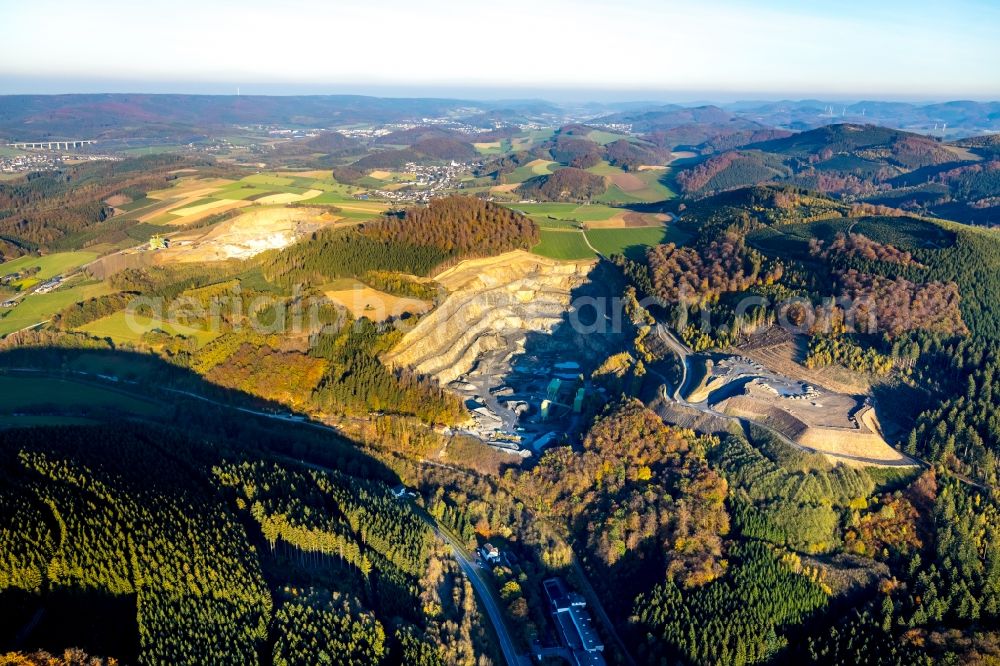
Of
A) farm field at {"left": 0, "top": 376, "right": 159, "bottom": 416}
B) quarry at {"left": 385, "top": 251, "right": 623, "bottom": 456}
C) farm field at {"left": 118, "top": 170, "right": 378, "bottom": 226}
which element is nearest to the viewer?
farm field at {"left": 0, "top": 376, "right": 159, "bottom": 416}

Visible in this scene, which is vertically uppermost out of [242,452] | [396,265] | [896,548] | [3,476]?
[396,265]

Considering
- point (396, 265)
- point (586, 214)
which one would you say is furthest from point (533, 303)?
point (586, 214)

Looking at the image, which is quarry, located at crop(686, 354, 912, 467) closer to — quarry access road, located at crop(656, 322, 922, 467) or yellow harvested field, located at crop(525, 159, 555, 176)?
quarry access road, located at crop(656, 322, 922, 467)

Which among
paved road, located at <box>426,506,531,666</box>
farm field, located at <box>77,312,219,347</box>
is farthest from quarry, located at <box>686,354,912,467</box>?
farm field, located at <box>77,312,219,347</box>

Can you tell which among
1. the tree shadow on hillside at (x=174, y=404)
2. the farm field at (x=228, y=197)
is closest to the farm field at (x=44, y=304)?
the tree shadow on hillside at (x=174, y=404)

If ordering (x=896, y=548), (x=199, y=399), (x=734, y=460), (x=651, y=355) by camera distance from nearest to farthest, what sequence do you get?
(x=896, y=548) → (x=734, y=460) → (x=199, y=399) → (x=651, y=355)

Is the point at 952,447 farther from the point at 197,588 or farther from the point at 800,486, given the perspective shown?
the point at 197,588

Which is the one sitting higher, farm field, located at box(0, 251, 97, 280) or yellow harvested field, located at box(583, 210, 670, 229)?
yellow harvested field, located at box(583, 210, 670, 229)
